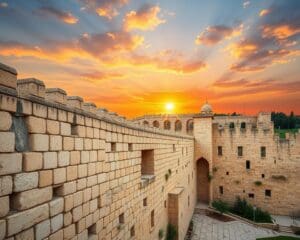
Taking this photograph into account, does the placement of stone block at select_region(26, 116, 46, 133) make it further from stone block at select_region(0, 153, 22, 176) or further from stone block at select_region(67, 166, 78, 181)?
stone block at select_region(67, 166, 78, 181)

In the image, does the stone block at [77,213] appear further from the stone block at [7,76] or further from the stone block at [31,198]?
the stone block at [7,76]

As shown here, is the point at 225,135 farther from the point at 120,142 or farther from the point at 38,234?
the point at 38,234

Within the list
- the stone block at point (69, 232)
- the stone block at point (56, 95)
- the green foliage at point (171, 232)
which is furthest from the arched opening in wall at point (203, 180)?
the stone block at point (56, 95)

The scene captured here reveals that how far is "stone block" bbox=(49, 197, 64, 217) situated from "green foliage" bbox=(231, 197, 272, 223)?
66.0ft

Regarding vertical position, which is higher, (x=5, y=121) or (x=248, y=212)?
(x=5, y=121)

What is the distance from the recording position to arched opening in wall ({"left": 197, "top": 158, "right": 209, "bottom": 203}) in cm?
2338

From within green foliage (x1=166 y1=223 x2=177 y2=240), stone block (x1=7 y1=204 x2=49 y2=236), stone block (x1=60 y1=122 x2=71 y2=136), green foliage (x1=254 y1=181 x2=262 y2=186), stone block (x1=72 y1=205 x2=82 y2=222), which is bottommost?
green foliage (x1=166 y1=223 x2=177 y2=240)

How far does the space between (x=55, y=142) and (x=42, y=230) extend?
1.28 metres

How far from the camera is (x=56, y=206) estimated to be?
374 centimetres

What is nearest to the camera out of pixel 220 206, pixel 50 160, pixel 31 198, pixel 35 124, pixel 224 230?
pixel 31 198

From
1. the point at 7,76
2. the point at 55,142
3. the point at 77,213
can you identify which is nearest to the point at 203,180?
the point at 77,213

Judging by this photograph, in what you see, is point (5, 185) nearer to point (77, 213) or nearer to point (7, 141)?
point (7, 141)

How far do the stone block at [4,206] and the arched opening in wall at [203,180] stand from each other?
863 inches

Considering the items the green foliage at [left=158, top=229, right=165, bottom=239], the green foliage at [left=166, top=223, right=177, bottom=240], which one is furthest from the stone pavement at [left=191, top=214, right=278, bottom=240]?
the green foliage at [left=158, top=229, right=165, bottom=239]
